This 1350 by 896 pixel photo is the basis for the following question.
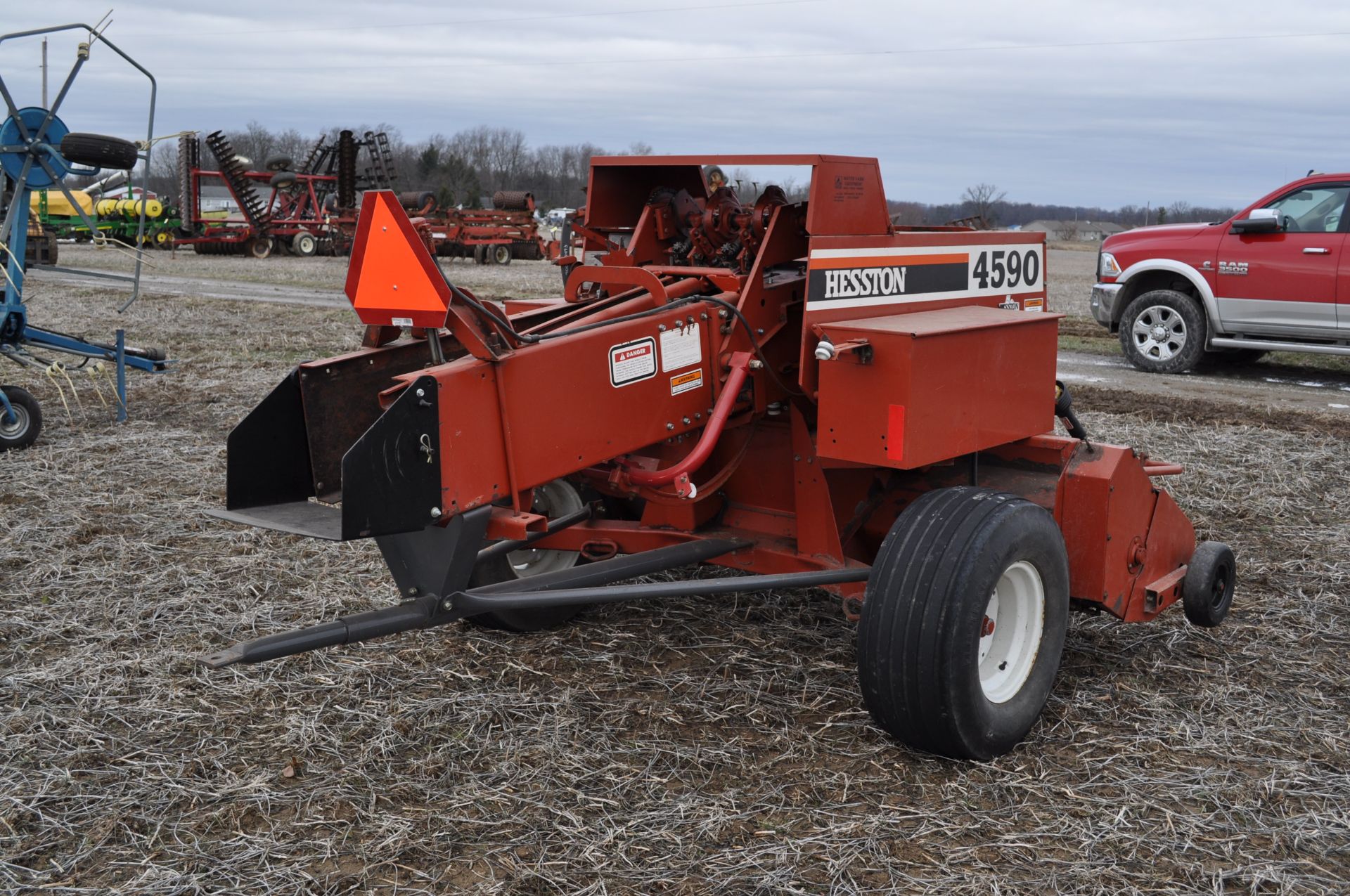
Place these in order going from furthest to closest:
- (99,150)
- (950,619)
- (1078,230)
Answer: (1078,230), (99,150), (950,619)

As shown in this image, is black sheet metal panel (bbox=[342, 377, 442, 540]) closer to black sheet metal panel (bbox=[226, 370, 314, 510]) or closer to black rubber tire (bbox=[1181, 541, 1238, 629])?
black sheet metal panel (bbox=[226, 370, 314, 510])

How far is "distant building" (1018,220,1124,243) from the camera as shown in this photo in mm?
64938

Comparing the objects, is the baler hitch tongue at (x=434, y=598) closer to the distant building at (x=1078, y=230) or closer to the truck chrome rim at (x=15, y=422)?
the truck chrome rim at (x=15, y=422)

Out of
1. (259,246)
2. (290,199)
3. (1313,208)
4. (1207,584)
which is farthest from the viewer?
(290,199)

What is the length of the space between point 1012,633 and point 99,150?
6.63m

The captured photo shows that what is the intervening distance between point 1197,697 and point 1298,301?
8.21 meters

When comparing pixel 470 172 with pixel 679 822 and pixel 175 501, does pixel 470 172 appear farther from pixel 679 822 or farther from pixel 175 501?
pixel 679 822

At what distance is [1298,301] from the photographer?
11.0 metres

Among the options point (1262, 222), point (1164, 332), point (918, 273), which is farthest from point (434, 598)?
point (1164, 332)

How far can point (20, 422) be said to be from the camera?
7.89 meters

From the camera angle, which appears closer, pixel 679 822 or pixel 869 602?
pixel 679 822

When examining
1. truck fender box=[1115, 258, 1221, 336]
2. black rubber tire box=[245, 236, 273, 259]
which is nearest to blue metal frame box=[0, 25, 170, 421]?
truck fender box=[1115, 258, 1221, 336]

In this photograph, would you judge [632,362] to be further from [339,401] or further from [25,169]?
[25,169]

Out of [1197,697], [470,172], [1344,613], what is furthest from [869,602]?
[470,172]
